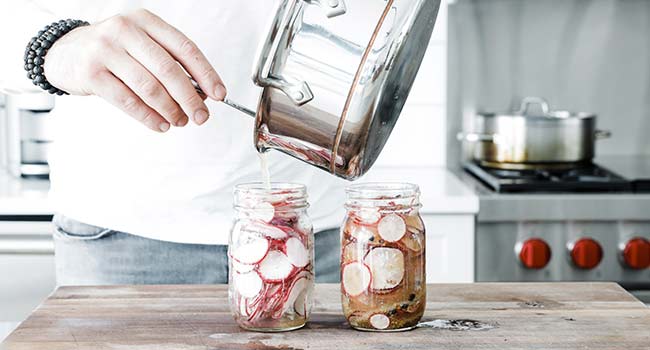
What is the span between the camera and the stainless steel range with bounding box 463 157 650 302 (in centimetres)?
195

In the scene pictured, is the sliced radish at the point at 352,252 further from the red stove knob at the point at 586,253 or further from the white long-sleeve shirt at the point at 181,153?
the red stove knob at the point at 586,253

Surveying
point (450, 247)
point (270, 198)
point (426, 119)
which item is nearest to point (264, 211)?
point (270, 198)

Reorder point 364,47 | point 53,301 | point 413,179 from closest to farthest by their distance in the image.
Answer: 1. point 364,47
2. point 53,301
3. point 413,179

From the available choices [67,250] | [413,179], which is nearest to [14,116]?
[413,179]

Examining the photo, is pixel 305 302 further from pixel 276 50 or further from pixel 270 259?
pixel 276 50

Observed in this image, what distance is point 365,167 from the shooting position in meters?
1.01

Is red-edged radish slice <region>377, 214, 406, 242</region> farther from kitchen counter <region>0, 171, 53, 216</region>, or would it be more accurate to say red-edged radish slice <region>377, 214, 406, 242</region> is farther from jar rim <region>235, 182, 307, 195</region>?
kitchen counter <region>0, 171, 53, 216</region>

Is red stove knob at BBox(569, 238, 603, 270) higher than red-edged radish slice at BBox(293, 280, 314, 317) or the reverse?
the reverse

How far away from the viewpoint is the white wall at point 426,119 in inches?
92.1

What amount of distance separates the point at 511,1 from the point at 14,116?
1191 mm

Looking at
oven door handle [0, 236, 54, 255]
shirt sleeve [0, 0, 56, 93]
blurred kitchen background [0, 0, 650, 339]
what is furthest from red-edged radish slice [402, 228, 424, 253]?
oven door handle [0, 236, 54, 255]

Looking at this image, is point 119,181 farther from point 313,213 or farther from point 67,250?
point 313,213

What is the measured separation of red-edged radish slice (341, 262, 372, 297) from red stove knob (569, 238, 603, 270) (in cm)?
101

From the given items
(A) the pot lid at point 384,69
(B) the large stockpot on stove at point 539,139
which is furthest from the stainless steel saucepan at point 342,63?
(B) the large stockpot on stove at point 539,139
